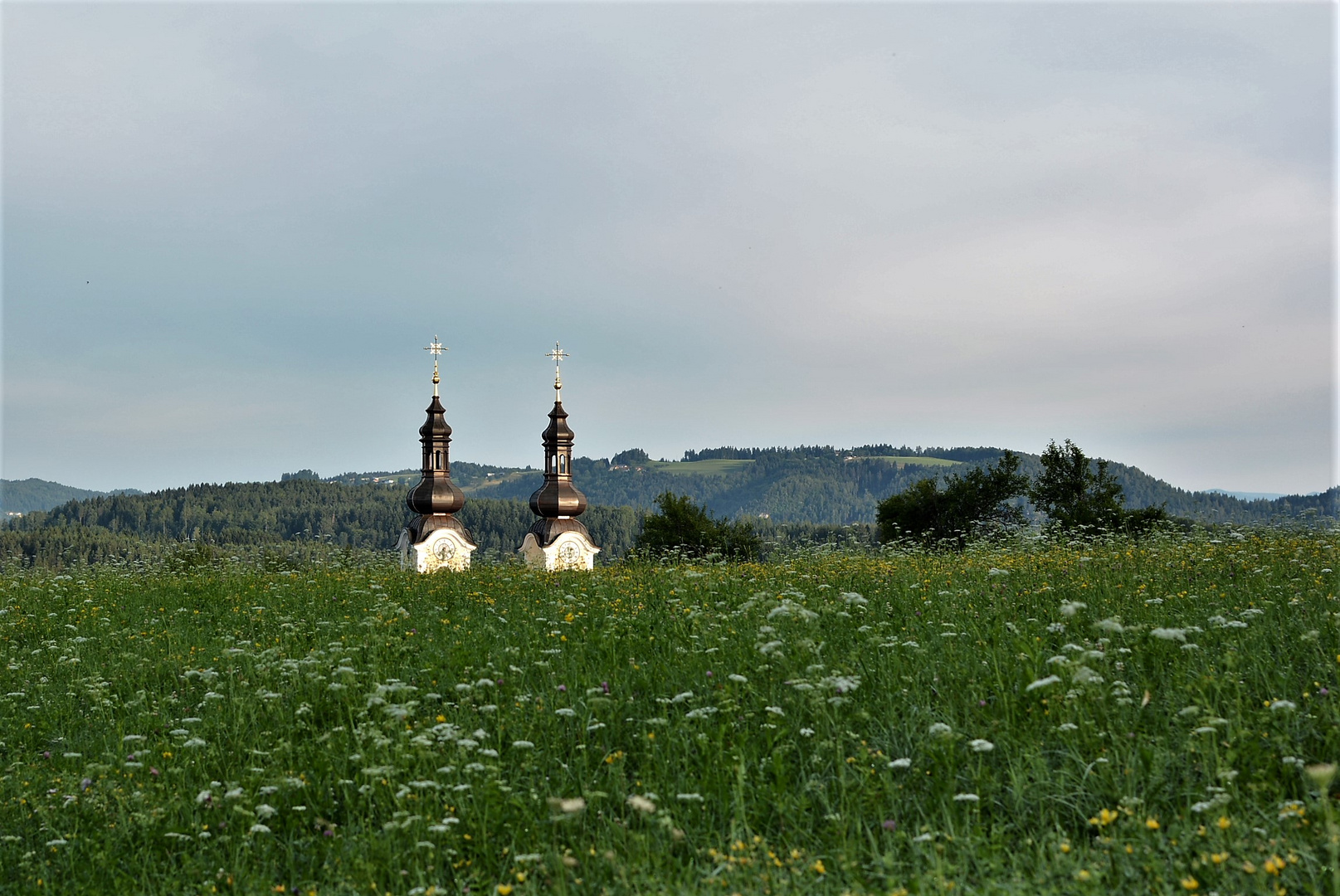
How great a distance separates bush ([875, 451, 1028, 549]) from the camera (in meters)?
55.1

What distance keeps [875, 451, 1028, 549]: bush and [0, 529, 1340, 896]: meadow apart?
4701 centimetres

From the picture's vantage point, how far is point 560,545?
5441 centimetres

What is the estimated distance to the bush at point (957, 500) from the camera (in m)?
55.1

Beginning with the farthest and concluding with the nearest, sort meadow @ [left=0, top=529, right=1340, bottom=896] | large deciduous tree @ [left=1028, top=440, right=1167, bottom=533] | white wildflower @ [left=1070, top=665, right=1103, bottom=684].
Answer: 1. large deciduous tree @ [left=1028, top=440, right=1167, bottom=533]
2. white wildflower @ [left=1070, top=665, right=1103, bottom=684]
3. meadow @ [left=0, top=529, right=1340, bottom=896]

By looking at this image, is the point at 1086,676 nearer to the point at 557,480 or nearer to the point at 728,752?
the point at 728,752

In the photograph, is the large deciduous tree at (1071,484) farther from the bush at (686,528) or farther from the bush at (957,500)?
the bush at (686,528)

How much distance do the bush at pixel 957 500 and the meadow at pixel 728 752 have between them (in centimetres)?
4701

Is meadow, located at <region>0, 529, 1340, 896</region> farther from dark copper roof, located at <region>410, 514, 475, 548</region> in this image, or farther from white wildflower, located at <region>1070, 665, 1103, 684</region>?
dark copper roof, located at <region>410, 514, 475, 548</region>

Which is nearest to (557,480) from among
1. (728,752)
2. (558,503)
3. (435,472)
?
(558,503)

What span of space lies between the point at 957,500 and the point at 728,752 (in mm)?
54824

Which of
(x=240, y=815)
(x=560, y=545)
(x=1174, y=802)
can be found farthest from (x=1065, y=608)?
(x=560, y=545)

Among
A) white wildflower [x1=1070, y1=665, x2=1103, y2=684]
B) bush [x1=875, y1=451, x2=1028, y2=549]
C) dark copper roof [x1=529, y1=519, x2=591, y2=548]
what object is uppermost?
bush [x1=875, y1=451, x2=1028, y2=549]

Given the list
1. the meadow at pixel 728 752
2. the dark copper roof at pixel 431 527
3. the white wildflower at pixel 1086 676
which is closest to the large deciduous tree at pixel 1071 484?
the dark copper roof at pixel 431 527

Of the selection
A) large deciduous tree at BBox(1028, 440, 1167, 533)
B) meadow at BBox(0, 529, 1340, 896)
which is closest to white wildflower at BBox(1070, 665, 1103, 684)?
meadow at BBox(0, 529, 1340, 896)
